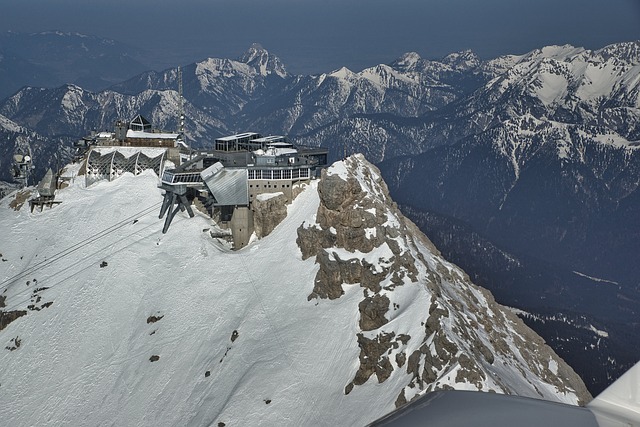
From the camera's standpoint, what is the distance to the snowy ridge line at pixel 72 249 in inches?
4446

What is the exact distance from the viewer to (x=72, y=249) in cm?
11881

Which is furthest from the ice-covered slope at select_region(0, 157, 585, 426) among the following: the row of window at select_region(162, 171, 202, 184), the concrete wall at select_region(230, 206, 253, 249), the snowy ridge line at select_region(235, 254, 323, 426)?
the row of window at select_region(162, 171, 202, 184)

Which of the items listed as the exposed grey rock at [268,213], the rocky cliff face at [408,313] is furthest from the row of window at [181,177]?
the rocky cliff face at [408,313]

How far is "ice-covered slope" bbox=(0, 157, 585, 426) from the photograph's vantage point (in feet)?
260

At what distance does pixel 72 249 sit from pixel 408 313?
6508cm

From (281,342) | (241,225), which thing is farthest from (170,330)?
(241,225)

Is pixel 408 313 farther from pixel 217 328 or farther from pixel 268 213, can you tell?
pixel 268 213

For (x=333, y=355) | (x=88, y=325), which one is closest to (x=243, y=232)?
(x=88, y=325)

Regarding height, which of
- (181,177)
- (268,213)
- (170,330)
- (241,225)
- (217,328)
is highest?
(181,177)

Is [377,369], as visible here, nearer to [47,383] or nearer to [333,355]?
[333,355]

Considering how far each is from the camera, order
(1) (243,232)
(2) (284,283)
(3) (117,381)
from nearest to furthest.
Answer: (3) (117,381) < (2) (284,283) < (1) (243,232)

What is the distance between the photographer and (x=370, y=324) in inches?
3378

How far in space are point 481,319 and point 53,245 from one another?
246 ft

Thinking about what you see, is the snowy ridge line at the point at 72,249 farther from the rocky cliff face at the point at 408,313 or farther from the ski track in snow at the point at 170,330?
the rocky cliff face at the point at 408,313
